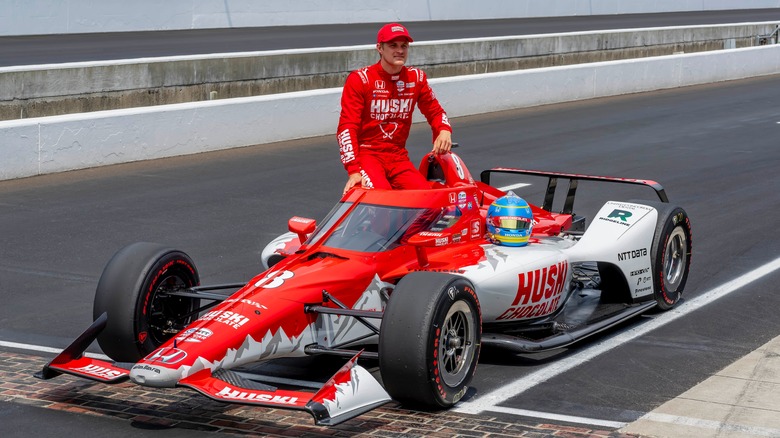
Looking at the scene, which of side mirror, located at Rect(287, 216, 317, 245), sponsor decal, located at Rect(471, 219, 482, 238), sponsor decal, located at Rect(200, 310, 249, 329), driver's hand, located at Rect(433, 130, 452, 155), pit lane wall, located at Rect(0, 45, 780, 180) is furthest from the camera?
pit lane wall, located at Rect(0, 45, 780, 180)

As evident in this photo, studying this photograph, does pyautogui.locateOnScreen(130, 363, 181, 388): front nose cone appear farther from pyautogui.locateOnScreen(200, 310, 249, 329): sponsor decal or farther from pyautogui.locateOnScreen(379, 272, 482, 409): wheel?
pyautogui.locateOnScreen(379, 272, 482, 409): wheel

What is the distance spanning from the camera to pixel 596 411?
6953 mm

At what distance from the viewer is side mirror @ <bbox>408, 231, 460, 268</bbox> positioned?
759 centimetres

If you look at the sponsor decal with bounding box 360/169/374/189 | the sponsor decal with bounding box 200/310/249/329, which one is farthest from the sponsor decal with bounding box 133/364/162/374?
the sponsor decal with bounding box 360/169/374/189

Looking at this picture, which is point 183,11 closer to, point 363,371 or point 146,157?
point 146,157

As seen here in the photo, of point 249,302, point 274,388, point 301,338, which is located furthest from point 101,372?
point 301,338

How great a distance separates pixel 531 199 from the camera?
14.2 metres

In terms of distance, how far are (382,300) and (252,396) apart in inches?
60.8

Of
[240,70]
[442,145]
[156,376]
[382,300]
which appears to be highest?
[240,70]

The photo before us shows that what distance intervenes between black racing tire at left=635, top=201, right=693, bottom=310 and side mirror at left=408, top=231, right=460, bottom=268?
1.91m

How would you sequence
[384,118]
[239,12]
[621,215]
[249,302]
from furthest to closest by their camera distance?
[239,12]
[621,215]
[384,118]
[249,302]

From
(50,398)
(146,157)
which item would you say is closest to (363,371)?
(50,398)

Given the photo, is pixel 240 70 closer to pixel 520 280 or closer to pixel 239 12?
pixel 239 12

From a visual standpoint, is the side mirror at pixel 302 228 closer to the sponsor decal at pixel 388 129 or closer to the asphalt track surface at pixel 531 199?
the sponsor decal at pixel 388 129
